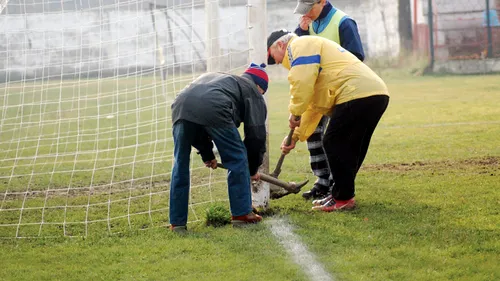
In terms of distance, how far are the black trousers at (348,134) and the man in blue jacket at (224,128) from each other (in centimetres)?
77

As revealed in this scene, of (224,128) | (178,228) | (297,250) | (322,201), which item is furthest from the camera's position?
(322,201)

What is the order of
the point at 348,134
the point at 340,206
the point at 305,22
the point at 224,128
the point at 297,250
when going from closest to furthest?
the point at 297,250 → the point at 224,128 → the point at 348,134 → the point at 340,206 → the point at 305,22

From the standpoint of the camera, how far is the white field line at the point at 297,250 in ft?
18.1

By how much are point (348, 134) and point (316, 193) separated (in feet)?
4.04

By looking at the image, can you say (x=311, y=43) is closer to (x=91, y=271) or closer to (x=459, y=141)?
(x=91, y=271)

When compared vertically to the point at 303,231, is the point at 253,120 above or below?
above

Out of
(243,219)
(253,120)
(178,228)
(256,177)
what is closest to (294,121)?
(256,177)

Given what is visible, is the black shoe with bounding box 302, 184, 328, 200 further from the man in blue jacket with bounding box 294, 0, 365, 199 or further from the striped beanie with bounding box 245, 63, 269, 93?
the striped beanie with bounding box 245, 63, 269, 93

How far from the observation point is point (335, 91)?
7.25 m

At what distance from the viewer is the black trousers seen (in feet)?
23.7

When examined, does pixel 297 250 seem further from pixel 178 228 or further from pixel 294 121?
pixel 294 121

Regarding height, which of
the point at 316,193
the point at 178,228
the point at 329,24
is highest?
the point at 329,24

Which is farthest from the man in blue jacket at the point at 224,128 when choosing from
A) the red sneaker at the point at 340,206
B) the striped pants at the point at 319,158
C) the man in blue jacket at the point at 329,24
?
the striped pants at the point at 319,158

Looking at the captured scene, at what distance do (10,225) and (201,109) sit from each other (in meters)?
2.48
